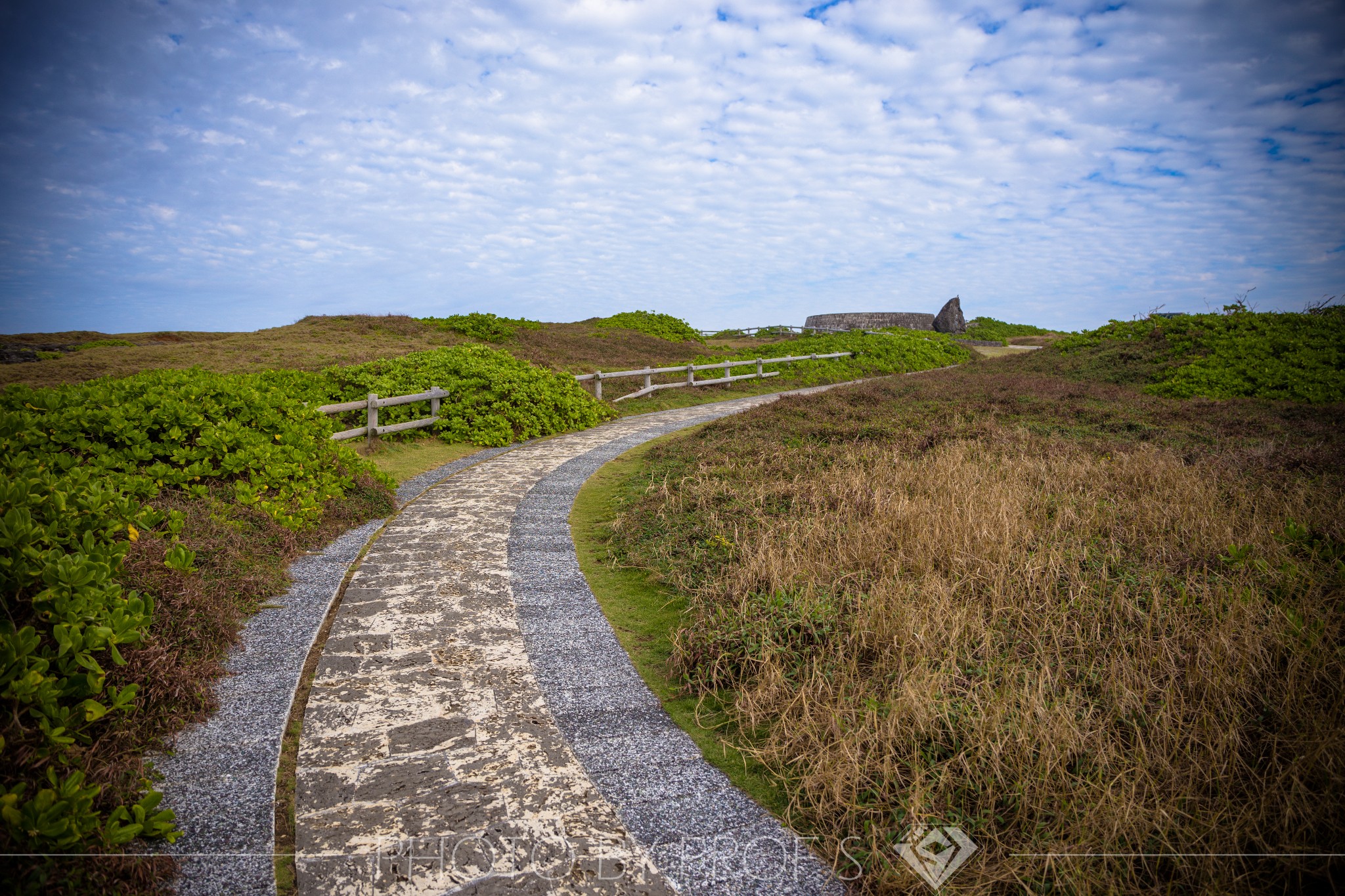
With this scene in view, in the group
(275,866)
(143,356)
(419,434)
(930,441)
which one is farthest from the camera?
(143,356)

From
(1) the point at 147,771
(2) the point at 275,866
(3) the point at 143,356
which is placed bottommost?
(2) the point at 275,866

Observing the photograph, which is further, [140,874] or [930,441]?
[930,441]

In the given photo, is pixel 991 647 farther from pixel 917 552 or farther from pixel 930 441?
pixel 930 441

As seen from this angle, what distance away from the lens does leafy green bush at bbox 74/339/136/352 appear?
22.5 meters

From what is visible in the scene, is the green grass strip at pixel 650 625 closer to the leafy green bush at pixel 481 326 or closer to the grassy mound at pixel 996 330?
the leafy green bush at pixel 481 326

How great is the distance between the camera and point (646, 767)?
10.6 feet

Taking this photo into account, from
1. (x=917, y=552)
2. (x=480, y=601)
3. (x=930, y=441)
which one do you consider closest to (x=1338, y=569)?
(x=917, y=552)

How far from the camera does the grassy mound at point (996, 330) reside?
42500mm

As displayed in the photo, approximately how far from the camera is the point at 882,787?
2.84 meters

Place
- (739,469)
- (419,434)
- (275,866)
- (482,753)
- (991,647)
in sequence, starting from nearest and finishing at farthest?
(275,866), (482,753), (991,647), (739,469), (419,434)

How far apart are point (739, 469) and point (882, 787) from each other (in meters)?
5.62

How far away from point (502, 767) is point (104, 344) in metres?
28.3

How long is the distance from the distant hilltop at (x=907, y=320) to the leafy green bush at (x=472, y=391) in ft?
101

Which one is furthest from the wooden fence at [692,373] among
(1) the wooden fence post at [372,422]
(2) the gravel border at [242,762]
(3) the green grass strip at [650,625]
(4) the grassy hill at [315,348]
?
(2) the gravel border at [242,762]
